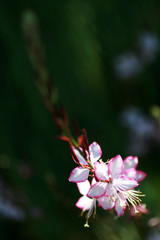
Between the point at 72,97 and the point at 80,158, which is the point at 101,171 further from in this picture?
the point at 72,97

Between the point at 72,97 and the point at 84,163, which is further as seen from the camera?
the point at 72,97

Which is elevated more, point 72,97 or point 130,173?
point 72,97

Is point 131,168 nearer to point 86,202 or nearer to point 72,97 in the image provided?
point 86,202

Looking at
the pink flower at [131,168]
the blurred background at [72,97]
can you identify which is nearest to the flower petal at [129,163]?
the pink flower at [131,168]

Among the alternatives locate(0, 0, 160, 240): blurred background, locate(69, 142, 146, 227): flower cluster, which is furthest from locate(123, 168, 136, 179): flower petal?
locate(0, 0, 160, 240): blurred background

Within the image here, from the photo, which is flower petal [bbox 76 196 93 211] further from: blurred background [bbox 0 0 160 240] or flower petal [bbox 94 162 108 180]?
blurred background [bbox 0 0 160 240]

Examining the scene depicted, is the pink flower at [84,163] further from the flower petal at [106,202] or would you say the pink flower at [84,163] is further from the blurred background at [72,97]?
the blurred background at [72,97]

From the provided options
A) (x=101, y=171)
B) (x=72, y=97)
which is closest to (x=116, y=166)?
(x=101, y=171)

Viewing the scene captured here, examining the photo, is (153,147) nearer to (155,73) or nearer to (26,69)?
(155,73)
